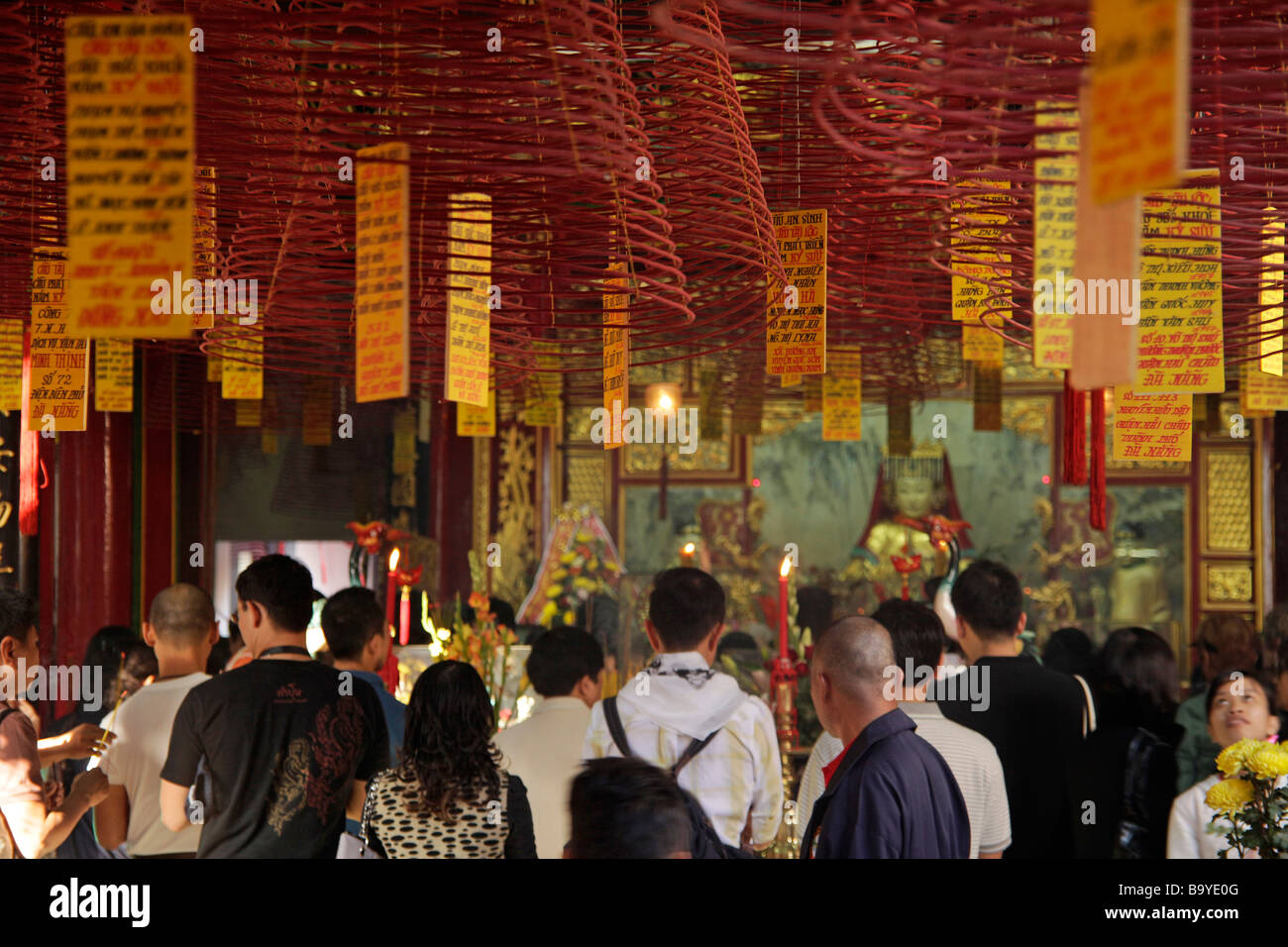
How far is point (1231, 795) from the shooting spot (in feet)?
7.30

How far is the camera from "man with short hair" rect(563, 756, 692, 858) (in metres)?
1.59

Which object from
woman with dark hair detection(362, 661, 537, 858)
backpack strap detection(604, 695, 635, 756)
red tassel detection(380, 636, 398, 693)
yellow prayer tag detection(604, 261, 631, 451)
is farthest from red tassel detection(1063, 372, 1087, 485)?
red tassel detection(380, 636, 398, 693)

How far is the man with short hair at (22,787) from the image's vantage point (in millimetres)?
2383

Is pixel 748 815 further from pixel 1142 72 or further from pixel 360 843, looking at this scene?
pixel 1142 72

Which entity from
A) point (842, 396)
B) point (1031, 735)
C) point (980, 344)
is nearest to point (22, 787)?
point (1031, 735)

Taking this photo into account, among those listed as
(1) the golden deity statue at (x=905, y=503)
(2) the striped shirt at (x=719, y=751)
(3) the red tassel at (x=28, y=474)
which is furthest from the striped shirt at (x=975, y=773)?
(1) the golden deity statue at (x=905, y=503)

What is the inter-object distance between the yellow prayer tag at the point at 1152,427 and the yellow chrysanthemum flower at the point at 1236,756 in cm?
53

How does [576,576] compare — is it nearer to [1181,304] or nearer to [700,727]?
[700,727]

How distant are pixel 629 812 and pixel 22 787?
1315 millimetres

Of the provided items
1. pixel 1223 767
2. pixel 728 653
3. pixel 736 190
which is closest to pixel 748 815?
pixel 1223 767

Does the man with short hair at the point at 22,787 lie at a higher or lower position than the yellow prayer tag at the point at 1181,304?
lower

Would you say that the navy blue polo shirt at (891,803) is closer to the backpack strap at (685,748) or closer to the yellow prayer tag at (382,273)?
the backpack strap at (685,748)

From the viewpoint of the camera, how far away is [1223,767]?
2.24 metres
